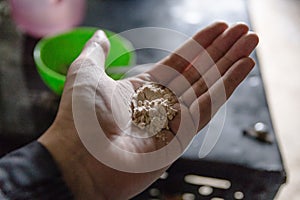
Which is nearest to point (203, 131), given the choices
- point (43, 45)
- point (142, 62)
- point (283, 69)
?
point (142, 62)

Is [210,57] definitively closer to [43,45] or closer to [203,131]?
[203,131]

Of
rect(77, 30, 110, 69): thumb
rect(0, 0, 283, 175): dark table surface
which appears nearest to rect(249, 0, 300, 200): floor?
rect(0, 0, 283, 175): dark table surface

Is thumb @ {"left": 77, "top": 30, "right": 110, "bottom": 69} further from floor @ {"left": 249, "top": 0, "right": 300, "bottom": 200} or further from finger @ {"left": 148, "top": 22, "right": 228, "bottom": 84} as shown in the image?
floor @ {"left": 249, "top": 0, "right": 300, "bottom": 200}

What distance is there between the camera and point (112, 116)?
0.68 metres

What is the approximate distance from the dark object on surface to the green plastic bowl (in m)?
0.04

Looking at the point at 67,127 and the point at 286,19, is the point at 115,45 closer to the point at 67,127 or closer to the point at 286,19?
the point at 67,127

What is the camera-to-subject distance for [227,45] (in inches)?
28.3

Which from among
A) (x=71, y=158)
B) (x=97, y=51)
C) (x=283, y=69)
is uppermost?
(x=97, y=51)

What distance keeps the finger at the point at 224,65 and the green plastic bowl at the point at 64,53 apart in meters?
0.14

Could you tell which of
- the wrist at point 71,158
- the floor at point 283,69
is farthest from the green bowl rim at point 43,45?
the floor at point 283,69

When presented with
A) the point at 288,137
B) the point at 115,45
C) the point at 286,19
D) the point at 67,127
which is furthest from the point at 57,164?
the point at 286,19

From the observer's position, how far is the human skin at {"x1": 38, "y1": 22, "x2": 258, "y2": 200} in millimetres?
650

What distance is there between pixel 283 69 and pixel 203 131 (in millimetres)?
824

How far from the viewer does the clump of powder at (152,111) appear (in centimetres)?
66
